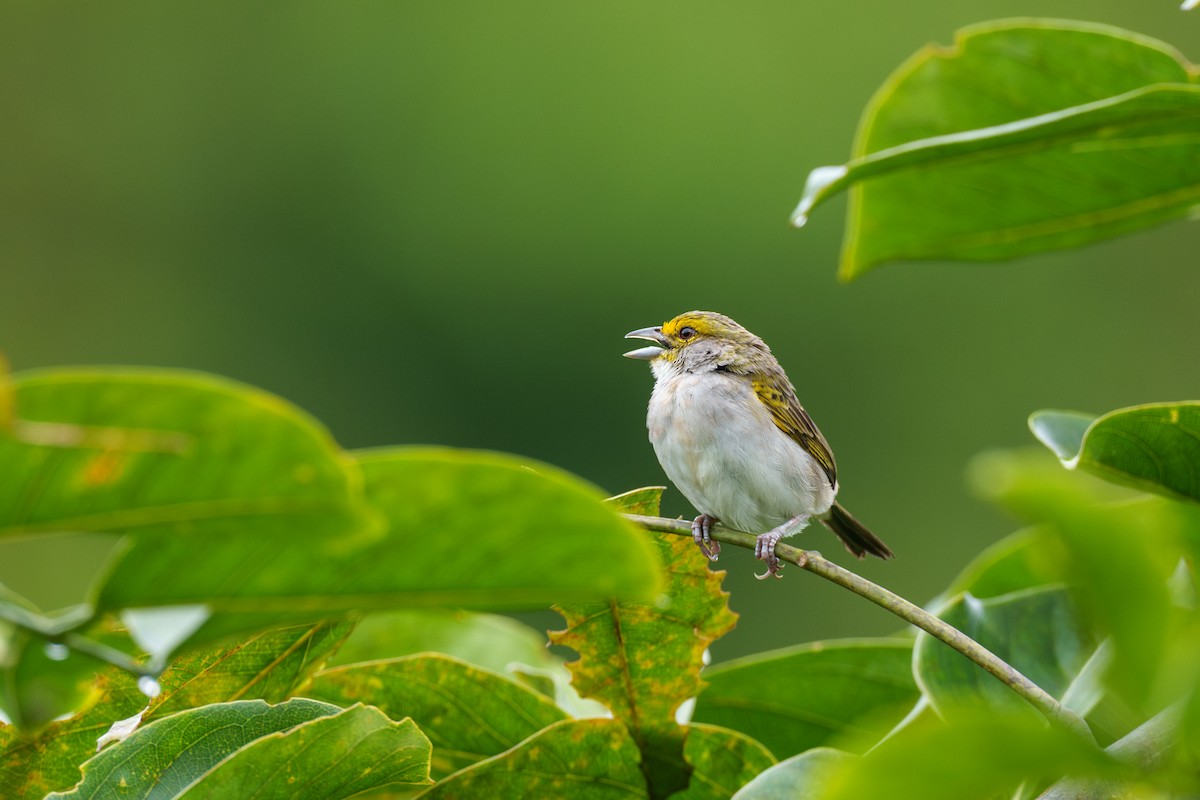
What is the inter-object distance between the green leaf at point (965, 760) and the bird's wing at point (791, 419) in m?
3.50

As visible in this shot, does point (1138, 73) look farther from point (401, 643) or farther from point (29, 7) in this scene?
point (29, 7)

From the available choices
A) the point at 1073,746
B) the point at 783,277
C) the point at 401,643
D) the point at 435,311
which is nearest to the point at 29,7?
the point at 435,311

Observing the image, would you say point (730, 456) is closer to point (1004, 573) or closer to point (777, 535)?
point (777, 535)

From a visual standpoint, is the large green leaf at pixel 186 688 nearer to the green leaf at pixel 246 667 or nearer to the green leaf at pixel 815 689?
the green leaf at pixel 246 667

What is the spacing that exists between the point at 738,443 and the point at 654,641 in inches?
91.1

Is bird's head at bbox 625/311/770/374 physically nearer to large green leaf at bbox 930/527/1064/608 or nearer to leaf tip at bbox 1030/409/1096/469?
large green leaf at bbox 930/527/1064/608

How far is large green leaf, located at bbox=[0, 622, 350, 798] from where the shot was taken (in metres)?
1.51

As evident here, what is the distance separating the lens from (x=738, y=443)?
396 centimetres

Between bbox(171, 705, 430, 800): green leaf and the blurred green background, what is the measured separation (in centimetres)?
1196

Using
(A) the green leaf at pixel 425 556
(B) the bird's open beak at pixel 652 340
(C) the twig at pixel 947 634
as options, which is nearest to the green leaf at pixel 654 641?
(C) the twig at pixel 947 634

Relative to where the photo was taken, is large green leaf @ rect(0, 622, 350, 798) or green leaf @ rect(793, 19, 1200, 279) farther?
green leaf @ rect(793, 19, 1200, 279)

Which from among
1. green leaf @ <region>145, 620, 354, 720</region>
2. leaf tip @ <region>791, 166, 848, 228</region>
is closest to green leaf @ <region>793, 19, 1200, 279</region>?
leaf tip @ <region>791, 166, 848, 228</region>

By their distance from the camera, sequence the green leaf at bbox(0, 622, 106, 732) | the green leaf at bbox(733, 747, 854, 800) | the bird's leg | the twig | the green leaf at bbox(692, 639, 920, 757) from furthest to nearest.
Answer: the bird's leg → the green leaf at bbox(692, 639, 920, 757) → the green leaf at bbox(733, 747, 854, 800) → the twig → the green leaf at bbox(0, 622, 106, 732)

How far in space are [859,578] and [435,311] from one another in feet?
55.8
